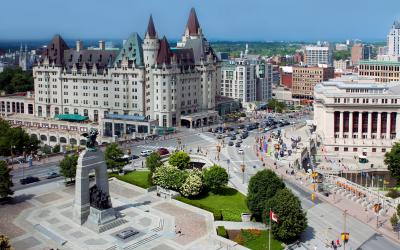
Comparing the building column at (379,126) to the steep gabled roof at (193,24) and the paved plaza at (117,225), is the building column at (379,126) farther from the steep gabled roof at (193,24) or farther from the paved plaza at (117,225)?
the steep gabled roof at (193,24)

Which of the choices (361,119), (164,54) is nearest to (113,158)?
(164,54)

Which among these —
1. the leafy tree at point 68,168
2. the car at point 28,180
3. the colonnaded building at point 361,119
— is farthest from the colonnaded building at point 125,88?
the leafy tree at point 68,168

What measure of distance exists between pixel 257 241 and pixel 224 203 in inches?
581

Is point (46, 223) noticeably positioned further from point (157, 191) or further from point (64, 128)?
point (64, 128)

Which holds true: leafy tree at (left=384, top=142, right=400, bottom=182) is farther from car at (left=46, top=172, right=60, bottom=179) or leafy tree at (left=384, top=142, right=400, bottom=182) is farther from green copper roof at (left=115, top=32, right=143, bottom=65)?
green copper roof at (left=115, top=32, right=143, bottom=65)

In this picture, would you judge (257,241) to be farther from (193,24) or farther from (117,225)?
(193,24)

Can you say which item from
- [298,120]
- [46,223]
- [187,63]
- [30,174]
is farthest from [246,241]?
[298,120]

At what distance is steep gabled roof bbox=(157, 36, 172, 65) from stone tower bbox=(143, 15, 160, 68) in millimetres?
1759

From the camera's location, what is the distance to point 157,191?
8500cm

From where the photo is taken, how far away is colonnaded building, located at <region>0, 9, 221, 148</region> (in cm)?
15162

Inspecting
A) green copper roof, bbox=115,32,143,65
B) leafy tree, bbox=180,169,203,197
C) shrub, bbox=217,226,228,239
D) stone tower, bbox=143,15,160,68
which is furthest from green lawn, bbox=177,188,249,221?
green copper roof, bbox=115,32,143,65

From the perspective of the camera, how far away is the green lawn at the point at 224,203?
245 ft

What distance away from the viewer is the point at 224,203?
80.8 meters

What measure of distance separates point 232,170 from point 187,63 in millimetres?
67325
